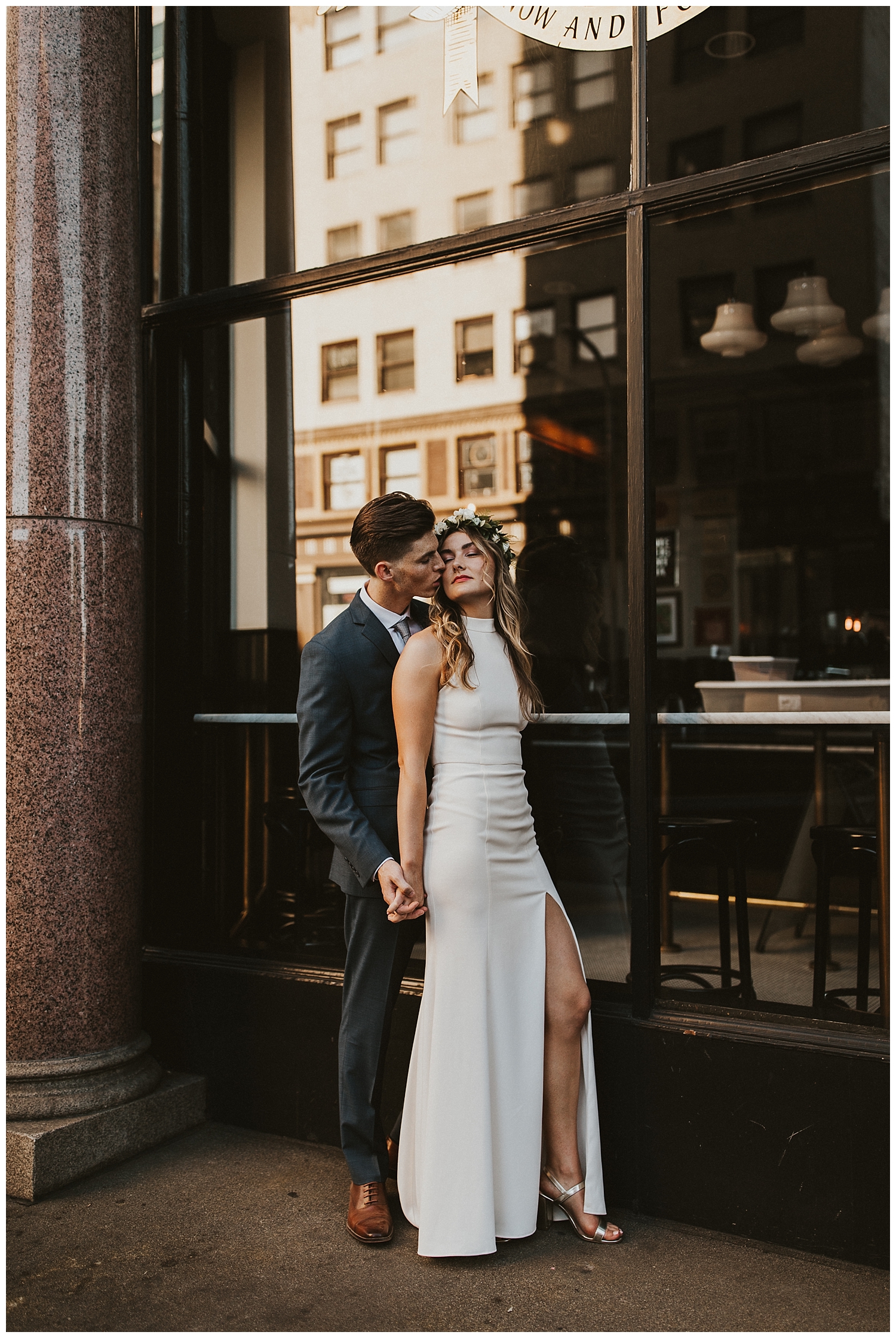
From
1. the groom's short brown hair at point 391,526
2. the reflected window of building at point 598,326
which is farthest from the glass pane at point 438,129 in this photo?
the reflected window of building at point 598,326

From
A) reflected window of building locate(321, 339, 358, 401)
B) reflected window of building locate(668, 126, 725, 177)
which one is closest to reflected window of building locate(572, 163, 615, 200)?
reflected window of building locate(321, 339, 358, 401)

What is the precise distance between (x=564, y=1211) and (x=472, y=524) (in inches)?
90.6

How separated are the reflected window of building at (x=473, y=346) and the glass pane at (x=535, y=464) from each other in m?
0.03

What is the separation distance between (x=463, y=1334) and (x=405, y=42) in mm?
5369

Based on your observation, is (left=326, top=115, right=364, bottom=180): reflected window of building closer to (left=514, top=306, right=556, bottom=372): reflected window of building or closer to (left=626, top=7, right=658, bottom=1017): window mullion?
(left=626, top=7, right=658, bottom=1017): window mullion

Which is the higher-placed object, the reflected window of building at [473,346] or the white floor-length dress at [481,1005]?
the reflected window of building at [473,346]

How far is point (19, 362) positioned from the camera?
3891 millimetres

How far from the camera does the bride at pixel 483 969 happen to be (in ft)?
10.2

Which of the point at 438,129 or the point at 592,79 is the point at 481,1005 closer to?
the point at 592,79

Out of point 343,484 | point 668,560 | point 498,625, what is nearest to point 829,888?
point 498,625

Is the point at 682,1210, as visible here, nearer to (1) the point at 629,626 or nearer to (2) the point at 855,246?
(1) the point at 629,626

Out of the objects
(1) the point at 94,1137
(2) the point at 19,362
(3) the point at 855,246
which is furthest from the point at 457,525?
(3) the point at 855,246

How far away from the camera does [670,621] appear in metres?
14.6

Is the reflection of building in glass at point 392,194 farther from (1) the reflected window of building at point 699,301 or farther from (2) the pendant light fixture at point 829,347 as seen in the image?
(1) the reflected window of building at point 699,301
